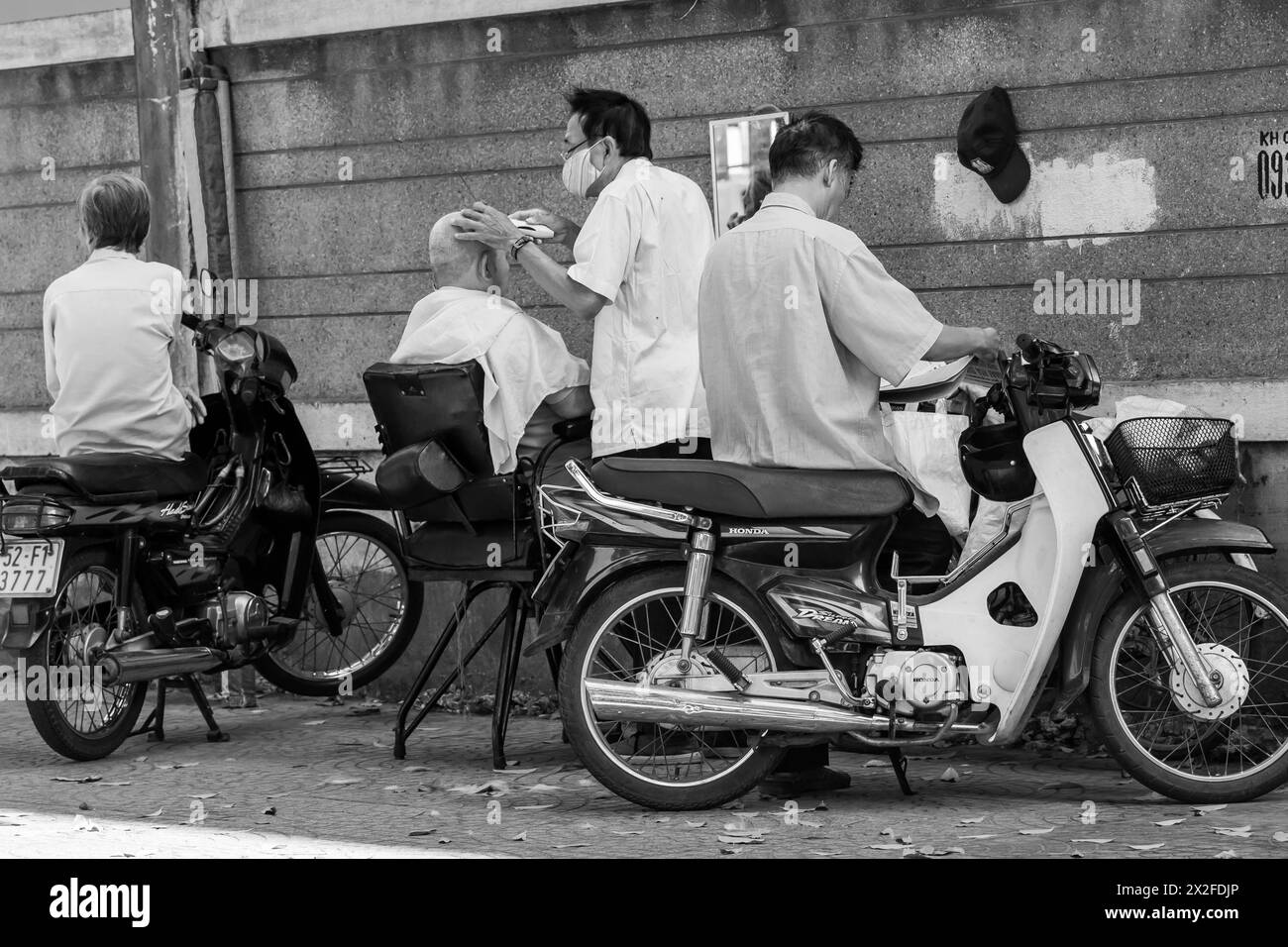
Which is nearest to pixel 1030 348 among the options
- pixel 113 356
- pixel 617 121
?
pixel 617 121

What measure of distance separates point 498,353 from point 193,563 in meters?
1.56

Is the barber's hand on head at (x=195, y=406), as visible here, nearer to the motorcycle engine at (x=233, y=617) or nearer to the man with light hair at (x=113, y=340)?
the man with light hair at (x=113, y=340)

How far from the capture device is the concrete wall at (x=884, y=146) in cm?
687

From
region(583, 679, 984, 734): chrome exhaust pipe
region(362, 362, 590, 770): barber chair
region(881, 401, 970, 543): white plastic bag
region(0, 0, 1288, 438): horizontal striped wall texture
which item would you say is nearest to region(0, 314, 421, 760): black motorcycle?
region(362, 362, 590, 770): barber chair

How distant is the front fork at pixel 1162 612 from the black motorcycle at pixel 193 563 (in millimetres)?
3337

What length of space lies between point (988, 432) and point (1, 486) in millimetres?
3748

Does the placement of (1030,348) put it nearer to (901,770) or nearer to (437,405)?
(901,770)

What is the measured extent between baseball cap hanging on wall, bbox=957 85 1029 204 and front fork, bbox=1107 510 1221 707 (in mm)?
2183

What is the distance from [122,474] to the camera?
22.3 feet

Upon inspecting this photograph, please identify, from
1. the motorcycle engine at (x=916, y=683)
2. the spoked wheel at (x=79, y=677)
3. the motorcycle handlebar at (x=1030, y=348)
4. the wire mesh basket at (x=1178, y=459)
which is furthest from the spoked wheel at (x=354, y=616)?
the wire mesh basket at (x=1178, y=459)

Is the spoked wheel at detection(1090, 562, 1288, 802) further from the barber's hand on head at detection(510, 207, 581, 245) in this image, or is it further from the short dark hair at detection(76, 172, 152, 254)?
the short dark hair at detection(76, 172, 152, 254)

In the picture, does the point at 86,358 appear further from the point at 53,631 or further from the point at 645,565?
the point at 645,565

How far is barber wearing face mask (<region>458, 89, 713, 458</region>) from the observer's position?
6137 millimetres

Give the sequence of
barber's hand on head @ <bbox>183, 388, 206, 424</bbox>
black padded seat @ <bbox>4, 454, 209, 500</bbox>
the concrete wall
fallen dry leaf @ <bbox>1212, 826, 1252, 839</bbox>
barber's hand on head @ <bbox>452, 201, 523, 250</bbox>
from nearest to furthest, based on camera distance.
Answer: fallen dry leaf @ <bbox>1212, 826, 1252, 839</bbox> < barber's hand on head @ <bbox>452, 201, 523, 250</bbox> < black padded seat @ <bbox>4, 454, 209, 500</bbox> < the concrete wall < barber's hand on head @ <bbox>183, 388, 206, 424</bbox>
